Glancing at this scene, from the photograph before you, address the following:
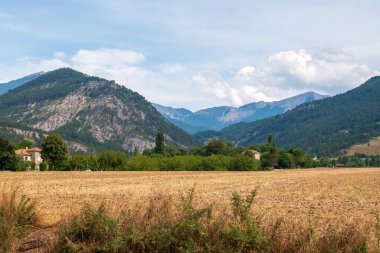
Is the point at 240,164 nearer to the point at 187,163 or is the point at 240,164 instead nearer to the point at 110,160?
the point at 187,163

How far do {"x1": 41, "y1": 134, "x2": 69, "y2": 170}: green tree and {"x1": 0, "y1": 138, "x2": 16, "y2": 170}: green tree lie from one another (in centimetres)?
1019

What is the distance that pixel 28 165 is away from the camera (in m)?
138

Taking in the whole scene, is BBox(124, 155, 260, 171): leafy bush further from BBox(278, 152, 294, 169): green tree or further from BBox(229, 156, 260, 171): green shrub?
BBox(278, 152, 294, 169): green tree

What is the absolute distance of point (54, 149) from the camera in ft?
370

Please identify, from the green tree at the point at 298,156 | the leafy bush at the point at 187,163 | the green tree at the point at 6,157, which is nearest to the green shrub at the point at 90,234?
the leafy bush at the point at 187,163

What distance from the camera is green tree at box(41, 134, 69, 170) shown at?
Answer: 112 meters

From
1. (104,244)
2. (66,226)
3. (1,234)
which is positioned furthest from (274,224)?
(1,234)

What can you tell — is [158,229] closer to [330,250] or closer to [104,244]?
[104,244]

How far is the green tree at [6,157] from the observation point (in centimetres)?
11591

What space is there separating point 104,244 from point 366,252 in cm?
518

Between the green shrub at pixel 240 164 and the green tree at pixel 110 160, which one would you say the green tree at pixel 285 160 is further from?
the green tree at pixel 110 160

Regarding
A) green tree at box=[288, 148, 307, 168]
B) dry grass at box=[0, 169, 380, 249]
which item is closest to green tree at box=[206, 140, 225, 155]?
green tree at box=[288, 148, 307, 168]

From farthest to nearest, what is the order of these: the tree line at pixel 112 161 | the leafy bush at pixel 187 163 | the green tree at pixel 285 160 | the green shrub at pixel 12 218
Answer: the green tree at pixel 285 160, the leafy bush at pixel 187 163, the tree line at pixel 112 161, the green shrub at pixel 12 218

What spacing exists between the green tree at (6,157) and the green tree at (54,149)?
10192mm
